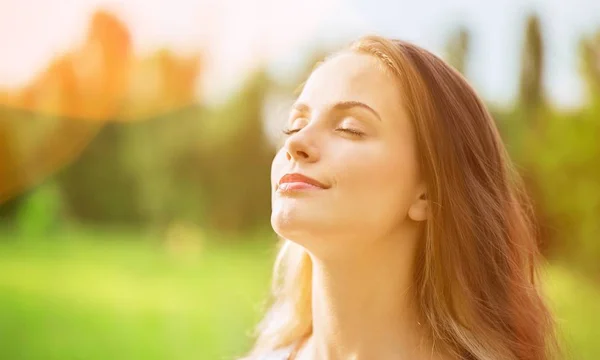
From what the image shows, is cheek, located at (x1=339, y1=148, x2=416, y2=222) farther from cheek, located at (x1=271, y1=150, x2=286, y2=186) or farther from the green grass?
the green grass

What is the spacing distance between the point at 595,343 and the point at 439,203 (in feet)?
2.25

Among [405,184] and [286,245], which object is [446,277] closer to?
[405,184]

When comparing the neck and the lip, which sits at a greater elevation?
the lip

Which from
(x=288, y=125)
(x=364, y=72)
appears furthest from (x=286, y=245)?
(x=364, y=72)

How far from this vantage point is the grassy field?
153 cm

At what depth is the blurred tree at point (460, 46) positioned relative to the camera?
1.55 meters

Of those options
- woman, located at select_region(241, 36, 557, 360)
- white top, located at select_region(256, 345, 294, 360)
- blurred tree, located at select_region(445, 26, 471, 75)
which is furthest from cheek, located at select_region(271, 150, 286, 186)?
blurred tree, located at select_region(445, 26, 471, 75)

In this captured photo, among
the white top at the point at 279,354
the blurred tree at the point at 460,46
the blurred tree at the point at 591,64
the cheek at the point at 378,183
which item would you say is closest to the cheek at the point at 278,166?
the cheek at the point at 378,183

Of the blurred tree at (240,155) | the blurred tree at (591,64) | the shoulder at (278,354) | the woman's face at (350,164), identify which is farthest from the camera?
the blurred tree at (240,155)

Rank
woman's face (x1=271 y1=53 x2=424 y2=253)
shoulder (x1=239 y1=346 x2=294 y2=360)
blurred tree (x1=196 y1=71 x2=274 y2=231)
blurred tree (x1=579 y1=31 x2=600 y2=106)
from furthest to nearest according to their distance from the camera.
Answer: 1. blurred tree (x1=196 y1=71 x2=274 y2=231)
2. blurred tree (x1=579 y1=31 x2=600 y2=106)
3. shoulder (x1=239 y1=346 x2=294 y2=360)
4. woman's face (x1=271 y1=53 x2=424 y2=253)

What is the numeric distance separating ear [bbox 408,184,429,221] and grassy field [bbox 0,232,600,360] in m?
0.58

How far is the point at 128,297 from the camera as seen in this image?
156cm

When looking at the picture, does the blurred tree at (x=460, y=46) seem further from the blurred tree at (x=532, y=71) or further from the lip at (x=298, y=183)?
the lip at (x=298, y=183)

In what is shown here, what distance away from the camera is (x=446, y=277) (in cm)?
104
